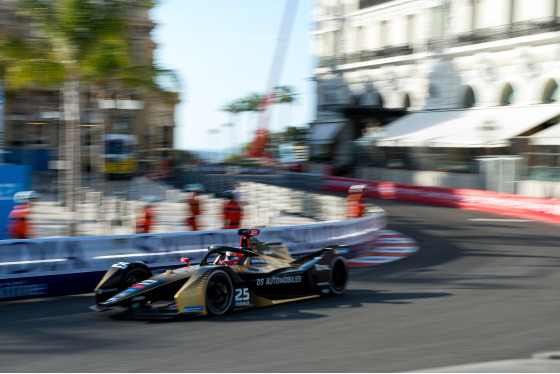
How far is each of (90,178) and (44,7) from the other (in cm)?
1617

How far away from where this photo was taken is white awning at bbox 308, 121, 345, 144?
46531 mm

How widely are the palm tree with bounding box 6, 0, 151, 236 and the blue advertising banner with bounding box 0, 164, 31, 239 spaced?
4.82 feet

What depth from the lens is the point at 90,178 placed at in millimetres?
32594

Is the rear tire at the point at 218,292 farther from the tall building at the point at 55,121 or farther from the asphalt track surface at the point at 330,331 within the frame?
the tall building at the point at 55,121

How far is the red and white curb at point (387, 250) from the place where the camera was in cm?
1412

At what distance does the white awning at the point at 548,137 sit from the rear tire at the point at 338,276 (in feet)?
63.2

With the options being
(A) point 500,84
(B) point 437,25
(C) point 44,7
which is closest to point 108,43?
(C) point 44,7

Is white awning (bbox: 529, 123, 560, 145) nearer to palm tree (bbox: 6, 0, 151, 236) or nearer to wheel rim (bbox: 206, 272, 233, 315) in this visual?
palm tree (bbox: 6, 0, 151, 236)

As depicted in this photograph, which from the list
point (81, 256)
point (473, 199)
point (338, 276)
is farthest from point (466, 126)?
point (81, 256)

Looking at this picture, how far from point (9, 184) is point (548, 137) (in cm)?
2041

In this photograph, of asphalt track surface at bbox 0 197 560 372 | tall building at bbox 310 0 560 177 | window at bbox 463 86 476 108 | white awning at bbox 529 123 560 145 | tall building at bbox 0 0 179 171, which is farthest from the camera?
window at bbox 463 86 476 108

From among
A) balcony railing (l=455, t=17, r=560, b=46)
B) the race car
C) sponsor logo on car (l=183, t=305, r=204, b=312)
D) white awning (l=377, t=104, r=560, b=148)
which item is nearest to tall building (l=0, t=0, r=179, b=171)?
white awning (l=377, t=104, r=560, b=148)

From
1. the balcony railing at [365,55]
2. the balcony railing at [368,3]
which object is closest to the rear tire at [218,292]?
the balcony railing at [365,55]

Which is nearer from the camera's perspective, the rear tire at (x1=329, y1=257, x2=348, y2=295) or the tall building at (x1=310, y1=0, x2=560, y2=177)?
the rear tire at (x1=329, y1=257, x2=348, y2=295)
